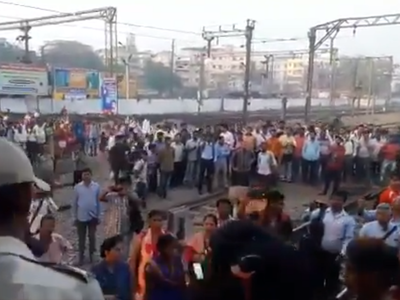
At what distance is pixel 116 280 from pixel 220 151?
10.8 metres

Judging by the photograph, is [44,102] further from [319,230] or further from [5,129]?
[319,230]

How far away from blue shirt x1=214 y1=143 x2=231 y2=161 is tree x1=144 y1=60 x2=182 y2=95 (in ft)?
179

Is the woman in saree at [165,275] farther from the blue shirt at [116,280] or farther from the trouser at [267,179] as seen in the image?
the trouser at [267,179]

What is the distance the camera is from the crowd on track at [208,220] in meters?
1.63

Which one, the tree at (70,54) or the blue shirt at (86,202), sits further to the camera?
the tree at (70,54)

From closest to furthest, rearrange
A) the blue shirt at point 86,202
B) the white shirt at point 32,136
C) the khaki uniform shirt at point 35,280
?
the khaki uniform shirt at point 35,280
the blue shirt at point 86,202
the white shirt at point 32,136

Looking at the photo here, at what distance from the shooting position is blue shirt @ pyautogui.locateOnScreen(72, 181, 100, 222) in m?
9.32

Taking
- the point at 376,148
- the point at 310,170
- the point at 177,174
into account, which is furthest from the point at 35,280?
the point at 376,148

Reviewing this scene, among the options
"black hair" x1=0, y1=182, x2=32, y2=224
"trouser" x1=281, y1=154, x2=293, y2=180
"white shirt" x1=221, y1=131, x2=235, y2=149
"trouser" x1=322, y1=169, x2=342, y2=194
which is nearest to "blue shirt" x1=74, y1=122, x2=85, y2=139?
"white shirt" x1=221, y1=131, x2=235, y2=149

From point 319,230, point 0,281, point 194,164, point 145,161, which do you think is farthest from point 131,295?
point 194,164

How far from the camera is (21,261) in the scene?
148 cm

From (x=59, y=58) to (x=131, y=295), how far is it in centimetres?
6423

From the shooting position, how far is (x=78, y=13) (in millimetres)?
33719

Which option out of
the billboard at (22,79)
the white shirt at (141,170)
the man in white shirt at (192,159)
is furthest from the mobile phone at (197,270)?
the billboard at (22,79)
